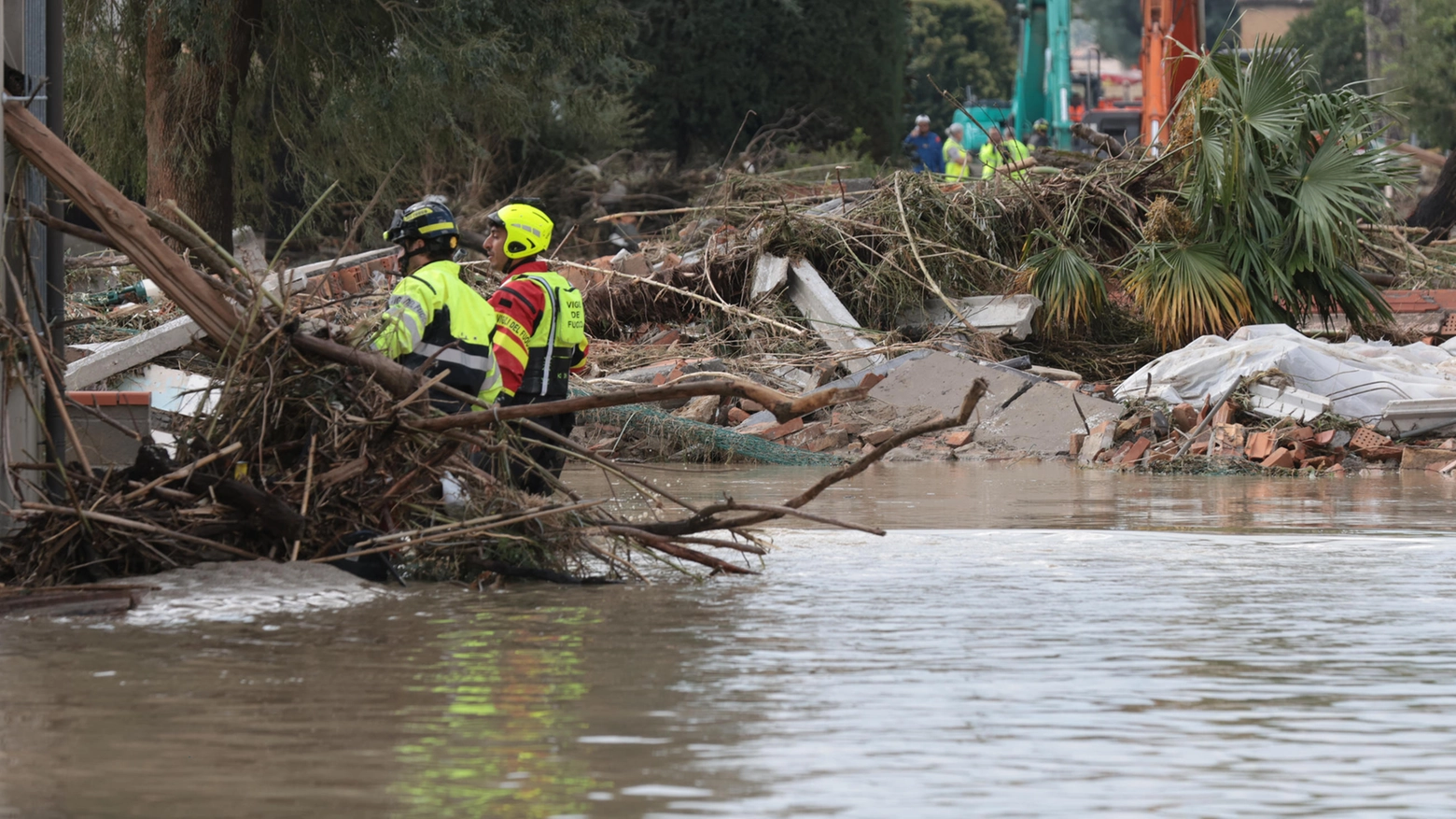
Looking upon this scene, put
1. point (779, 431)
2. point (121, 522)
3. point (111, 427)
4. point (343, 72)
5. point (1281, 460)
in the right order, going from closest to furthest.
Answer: point (121, 522) → point (111, 427) → point (1281, 460) → point (779, 431) → point (343, 72)

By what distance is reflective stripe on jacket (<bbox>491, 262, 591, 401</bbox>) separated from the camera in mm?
8625

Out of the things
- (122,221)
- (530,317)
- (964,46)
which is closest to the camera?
(122,221)

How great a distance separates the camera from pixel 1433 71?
4641 centimetres

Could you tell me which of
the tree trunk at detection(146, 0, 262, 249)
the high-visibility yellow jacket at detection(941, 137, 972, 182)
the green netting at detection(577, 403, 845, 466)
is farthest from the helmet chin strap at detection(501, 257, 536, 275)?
the high-visibility yellow jacket at detection(941, 137, 972, 182)

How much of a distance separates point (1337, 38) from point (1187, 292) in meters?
58.3

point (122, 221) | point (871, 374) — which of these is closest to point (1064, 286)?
point (871, 374)

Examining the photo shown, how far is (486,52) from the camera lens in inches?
721

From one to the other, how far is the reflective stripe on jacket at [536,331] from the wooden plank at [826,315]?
7.32 meters

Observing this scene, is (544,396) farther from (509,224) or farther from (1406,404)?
(1406,404)

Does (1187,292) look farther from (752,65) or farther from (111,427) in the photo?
(752,65)

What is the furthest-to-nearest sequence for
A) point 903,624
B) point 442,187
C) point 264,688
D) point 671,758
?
point 442,187 → point 903,624 → point 264,688 → point 671,758

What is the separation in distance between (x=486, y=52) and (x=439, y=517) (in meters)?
12.1

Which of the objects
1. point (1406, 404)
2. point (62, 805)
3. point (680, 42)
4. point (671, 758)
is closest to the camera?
point (62, 805)

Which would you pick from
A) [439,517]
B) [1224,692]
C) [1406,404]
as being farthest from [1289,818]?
[1406,404]
